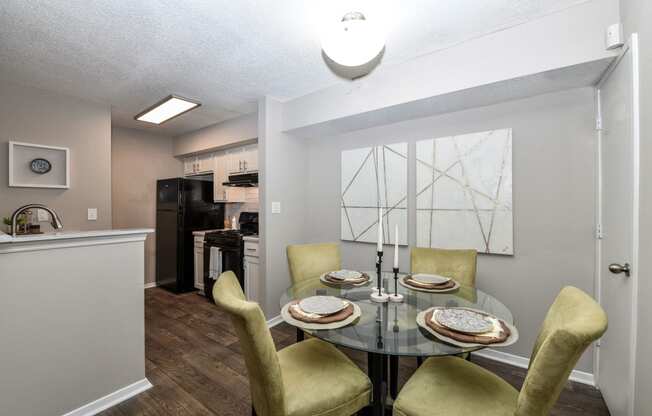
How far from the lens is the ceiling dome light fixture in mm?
1421

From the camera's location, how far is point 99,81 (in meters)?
2.53

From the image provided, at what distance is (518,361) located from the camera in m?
2.16

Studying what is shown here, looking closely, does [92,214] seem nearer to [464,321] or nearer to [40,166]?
[40,166]

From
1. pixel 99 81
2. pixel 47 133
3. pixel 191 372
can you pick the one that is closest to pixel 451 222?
pixel 191 372

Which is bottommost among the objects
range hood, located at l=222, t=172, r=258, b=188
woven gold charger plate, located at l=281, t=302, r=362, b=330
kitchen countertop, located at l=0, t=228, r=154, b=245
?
woven gold charger plate, located at l=281, t=302, r=362, b=330

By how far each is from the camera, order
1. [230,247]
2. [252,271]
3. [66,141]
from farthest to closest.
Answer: [230,247], [252,271], [66,141]

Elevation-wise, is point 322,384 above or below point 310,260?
below

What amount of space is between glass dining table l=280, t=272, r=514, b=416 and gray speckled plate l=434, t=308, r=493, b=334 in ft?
0.26

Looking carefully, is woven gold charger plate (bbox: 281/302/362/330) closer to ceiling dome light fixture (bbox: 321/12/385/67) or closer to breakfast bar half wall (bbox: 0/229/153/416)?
breakfast bar half wall (bbox: 0/229/153/416)

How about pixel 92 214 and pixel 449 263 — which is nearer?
pixel 449 263

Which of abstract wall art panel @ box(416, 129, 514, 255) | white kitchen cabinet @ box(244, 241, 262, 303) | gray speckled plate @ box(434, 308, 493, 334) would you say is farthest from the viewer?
white kitchen cabinet @ box(244, 241, 262, 303)

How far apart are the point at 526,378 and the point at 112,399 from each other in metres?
2.28

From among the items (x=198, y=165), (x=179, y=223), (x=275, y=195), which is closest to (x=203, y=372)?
(x=275, y=195)

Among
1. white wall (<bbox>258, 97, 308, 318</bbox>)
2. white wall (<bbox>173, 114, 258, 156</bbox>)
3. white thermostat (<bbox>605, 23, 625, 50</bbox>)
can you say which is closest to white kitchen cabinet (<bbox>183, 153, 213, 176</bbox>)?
white wall (<bbox>173, 114, 258, 156</bbox>)
